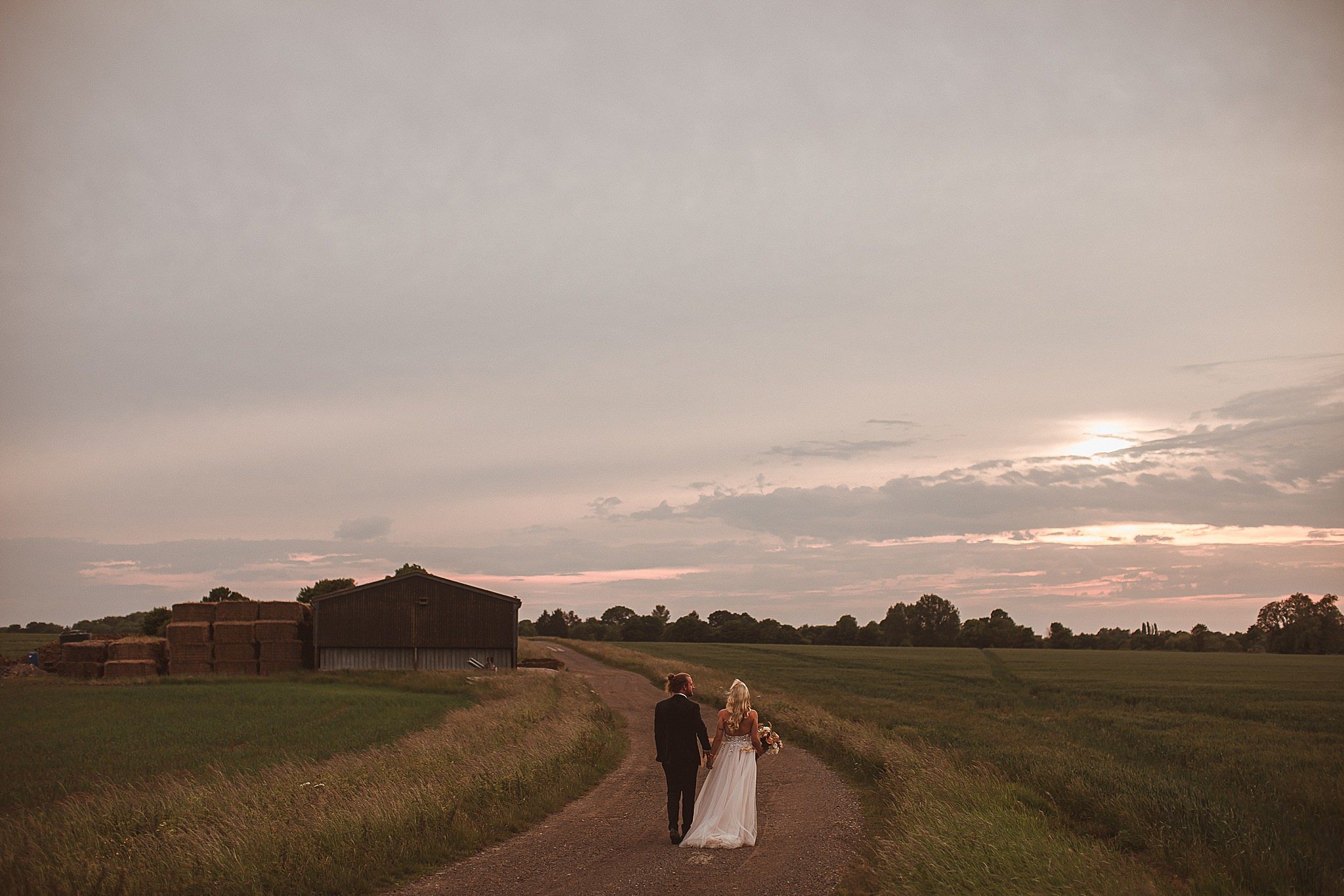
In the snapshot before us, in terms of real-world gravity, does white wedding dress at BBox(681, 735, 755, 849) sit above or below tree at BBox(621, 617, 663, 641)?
above

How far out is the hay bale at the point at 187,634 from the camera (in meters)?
52.1

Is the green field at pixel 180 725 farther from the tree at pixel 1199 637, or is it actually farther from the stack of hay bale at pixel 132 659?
the tree at pixel 1199 637

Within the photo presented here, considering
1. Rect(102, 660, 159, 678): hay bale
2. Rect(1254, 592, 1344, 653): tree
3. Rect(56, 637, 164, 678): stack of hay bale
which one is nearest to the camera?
Rect(102, 660, 159, 678): hay bale

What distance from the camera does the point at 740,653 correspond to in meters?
96.9

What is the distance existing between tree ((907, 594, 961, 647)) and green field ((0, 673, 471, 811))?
117 metres

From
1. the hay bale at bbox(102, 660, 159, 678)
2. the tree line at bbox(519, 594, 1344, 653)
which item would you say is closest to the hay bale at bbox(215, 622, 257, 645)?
the hay bale at bbox(102, 660, 159, 678)

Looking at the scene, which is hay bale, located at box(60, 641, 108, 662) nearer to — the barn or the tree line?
the barn

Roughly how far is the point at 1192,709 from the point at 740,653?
202 ft

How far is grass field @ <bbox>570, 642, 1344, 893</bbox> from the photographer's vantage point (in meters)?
9.78

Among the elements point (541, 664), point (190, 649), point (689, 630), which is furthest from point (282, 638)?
point (689, 630)

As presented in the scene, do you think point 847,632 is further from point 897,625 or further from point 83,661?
point 83,661

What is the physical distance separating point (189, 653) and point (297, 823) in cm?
4760

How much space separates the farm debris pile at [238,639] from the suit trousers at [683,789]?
4767 centimetres

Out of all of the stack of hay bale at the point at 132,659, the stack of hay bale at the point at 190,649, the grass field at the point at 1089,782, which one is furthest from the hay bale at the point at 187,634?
the grass field at the point at 1089,782
